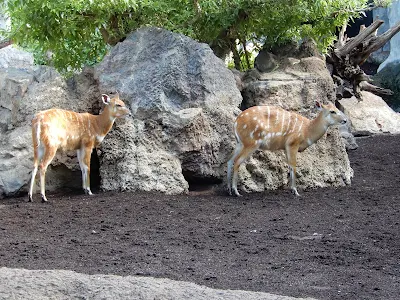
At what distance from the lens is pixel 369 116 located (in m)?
14.3

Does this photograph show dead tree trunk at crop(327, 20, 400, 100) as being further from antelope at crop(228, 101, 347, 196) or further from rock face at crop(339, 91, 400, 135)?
antelope at crop(228, 101, 347, 196)

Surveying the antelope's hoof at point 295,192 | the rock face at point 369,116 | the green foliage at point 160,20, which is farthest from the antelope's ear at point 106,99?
the rock face at point 369,116

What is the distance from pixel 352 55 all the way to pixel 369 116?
1900mm

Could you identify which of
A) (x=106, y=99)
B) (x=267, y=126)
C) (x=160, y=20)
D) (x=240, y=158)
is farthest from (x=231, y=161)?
(x=160, y=20)

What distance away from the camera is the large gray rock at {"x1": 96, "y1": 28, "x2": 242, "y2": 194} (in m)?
8.73

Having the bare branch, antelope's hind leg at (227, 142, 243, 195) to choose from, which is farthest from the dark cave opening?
the bare branch

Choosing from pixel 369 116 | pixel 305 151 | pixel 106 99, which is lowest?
pixel 305 151

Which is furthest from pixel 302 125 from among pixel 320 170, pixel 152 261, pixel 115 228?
pixel 152 261

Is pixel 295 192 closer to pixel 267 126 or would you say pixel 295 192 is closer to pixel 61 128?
pixel 267 126

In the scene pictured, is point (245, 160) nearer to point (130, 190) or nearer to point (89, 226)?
point (130, 190)

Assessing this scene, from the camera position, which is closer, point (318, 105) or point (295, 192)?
point (295, 192)

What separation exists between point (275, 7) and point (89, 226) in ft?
13.9

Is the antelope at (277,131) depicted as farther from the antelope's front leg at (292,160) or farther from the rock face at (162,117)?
the rock face at (162,117)

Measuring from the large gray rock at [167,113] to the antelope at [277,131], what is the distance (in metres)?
0.37
